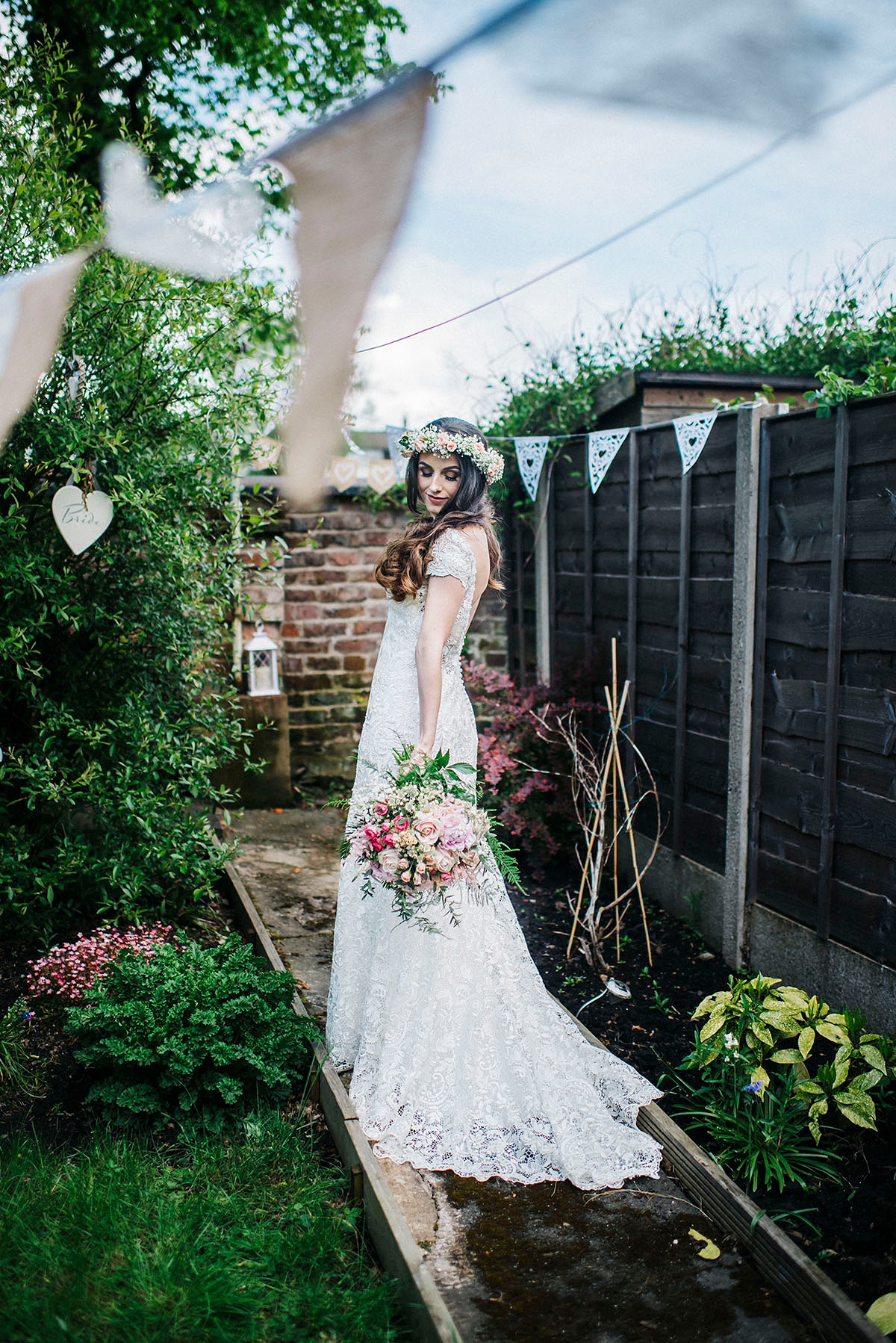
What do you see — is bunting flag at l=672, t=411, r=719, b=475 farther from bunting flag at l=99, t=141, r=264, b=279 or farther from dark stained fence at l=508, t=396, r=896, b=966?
bunting flag at l=99, t=141, r=264, b=279

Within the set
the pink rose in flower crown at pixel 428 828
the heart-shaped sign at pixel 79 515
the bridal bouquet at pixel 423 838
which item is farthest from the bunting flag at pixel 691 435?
the heart-shaped sign at pixel 79 515

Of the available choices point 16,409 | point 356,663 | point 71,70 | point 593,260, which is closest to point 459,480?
point 593,260

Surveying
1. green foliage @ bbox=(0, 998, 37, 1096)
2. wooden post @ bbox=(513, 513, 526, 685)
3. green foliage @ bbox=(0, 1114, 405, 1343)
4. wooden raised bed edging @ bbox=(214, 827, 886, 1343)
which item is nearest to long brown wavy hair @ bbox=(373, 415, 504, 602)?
wooden raised bed edging @ bbox=(214, 827, 886, 1343)

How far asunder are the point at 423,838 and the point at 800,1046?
4.24ft

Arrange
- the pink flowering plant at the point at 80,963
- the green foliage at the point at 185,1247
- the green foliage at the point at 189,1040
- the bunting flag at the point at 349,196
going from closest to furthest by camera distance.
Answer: the bunting flag at the point at 349,196, the green foliage at the point at 185,1247, the green foliage at the point at 189,1040, the pink flowering plant at the point at 80,963

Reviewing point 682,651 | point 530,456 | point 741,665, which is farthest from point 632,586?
point 530,456

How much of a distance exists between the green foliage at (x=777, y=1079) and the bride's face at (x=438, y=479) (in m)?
1.78

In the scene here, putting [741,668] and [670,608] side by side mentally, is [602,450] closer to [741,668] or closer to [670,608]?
[670,608]

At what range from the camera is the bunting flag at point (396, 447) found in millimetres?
5270

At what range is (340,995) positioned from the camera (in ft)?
9.61

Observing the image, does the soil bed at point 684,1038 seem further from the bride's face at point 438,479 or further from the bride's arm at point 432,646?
the bride's face at point 438,479

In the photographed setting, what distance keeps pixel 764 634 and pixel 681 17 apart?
265 centimetres

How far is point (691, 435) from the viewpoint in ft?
12.6

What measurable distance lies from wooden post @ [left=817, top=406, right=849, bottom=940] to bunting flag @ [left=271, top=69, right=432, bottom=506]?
73.2 inches
